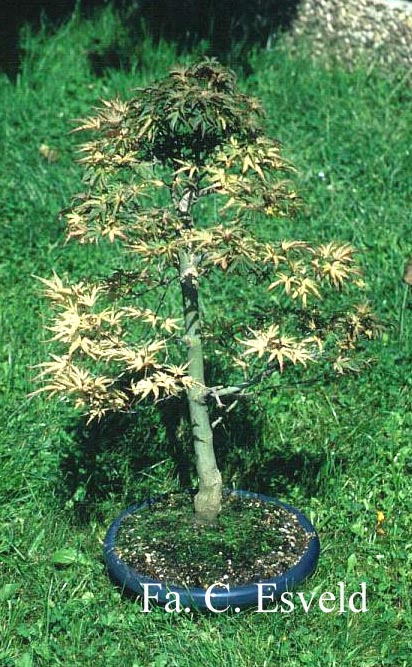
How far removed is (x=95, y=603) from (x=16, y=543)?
0.43m

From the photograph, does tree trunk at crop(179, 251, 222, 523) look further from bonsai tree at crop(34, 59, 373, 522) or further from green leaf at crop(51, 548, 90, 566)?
green leaf at crop(51, 548, 90, 566)

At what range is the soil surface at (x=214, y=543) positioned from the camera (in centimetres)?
332

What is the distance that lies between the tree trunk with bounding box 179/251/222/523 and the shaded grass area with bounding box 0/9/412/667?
44 cm

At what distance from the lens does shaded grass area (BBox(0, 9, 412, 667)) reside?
3.28 metres

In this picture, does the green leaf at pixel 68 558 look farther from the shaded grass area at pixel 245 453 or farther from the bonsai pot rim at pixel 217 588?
the bonsai pot rim at pixel 217 588

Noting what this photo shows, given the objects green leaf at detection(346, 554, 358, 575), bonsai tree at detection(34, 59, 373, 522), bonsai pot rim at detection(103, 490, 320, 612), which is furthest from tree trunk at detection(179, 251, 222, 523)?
green leaf at detection(346, 554, 358, 575)

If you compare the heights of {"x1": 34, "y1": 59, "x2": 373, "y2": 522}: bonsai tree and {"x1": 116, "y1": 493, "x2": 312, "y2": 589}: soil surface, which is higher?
{"x1": 34, "y1": 59, "x2": 373, "y2": 522}: bonsai tree

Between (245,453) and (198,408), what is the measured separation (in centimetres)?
73

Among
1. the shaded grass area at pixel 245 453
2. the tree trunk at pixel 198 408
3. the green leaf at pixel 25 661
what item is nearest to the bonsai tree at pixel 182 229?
the tree trunk at pixel 198 408

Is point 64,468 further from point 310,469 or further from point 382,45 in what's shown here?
point 382,45

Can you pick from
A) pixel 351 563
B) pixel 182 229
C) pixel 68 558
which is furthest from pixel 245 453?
pixel 182 229

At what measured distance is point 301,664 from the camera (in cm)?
318

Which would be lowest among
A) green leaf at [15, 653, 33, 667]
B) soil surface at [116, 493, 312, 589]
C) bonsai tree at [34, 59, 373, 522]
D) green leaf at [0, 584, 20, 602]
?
green leaf at [0, 584, 20, 602]

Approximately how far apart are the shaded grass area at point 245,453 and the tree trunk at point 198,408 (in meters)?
0.44
